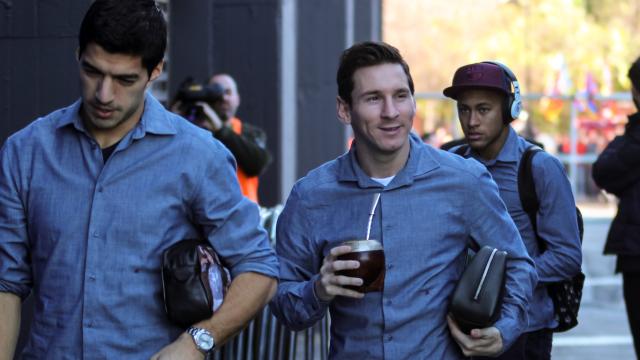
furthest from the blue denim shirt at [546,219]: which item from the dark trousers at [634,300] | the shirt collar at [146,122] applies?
the shirt collar at [146,122]

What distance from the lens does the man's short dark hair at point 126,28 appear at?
3.88 meters

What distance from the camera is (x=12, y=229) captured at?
4.00 m

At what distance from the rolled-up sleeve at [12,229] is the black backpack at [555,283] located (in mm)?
2706

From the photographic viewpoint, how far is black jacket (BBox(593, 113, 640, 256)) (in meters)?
7.63

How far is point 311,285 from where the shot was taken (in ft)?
14.4

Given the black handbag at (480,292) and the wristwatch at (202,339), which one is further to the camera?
the black handbag at (480,292)

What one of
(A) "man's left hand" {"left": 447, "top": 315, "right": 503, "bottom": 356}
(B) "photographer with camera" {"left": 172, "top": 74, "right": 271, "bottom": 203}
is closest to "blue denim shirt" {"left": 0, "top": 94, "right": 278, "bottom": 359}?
(A) "man's left hand" {"left": 447, "top": 315, "right": 503, "bottom": 356}

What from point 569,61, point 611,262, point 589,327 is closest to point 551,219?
point 589,327

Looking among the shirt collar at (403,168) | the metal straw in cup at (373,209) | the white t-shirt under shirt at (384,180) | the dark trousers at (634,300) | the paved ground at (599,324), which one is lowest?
the paved ground at (599,324)

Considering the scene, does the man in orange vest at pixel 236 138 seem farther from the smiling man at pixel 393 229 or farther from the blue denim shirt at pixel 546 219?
the smiling man at pixel 393 229

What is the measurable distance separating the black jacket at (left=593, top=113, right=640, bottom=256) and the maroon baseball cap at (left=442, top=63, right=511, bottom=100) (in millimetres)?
1778

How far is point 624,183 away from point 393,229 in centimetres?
357

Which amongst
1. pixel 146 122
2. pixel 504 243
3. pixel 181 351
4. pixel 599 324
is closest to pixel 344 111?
pixel 504 243

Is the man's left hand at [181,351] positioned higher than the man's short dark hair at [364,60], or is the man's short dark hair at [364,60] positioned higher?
the man's short dark hair at [364,60]
